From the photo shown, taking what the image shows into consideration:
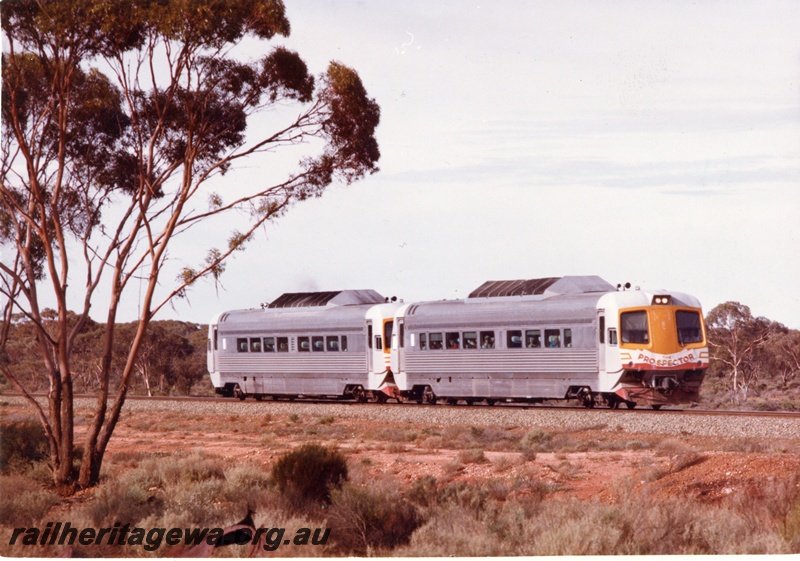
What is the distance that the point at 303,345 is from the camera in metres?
34.9

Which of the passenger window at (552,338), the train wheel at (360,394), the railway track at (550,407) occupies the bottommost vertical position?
the railway track at (550,407)

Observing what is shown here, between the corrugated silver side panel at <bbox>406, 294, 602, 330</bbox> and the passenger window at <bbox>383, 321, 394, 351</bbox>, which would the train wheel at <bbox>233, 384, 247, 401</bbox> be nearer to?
the passenger window at <bbox>383, 321, 394, 351</bbox>

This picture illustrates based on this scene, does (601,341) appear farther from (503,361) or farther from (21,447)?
(21,447)

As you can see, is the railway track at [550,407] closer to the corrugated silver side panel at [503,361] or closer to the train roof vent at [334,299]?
the corrugated silver side panel at [503,361]

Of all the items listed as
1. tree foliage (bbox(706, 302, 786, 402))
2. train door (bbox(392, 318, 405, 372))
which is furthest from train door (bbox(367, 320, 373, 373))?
tree foliage (bbox(706, 302, 786, 402))

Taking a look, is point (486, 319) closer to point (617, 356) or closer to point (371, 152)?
point (617, 356)

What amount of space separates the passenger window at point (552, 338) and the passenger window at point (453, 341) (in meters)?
3.32

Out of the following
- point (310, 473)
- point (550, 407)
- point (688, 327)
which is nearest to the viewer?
point (310, 473)

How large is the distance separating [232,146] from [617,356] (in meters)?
11.3

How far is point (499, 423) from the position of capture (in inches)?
1032

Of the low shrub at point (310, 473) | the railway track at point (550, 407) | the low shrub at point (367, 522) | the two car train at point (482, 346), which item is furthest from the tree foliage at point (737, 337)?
the low shrub at point (367, 522)

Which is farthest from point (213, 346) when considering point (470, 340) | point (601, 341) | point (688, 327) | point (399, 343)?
point (688, 327)

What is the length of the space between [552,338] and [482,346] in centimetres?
243

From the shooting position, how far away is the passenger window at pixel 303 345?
114ft
